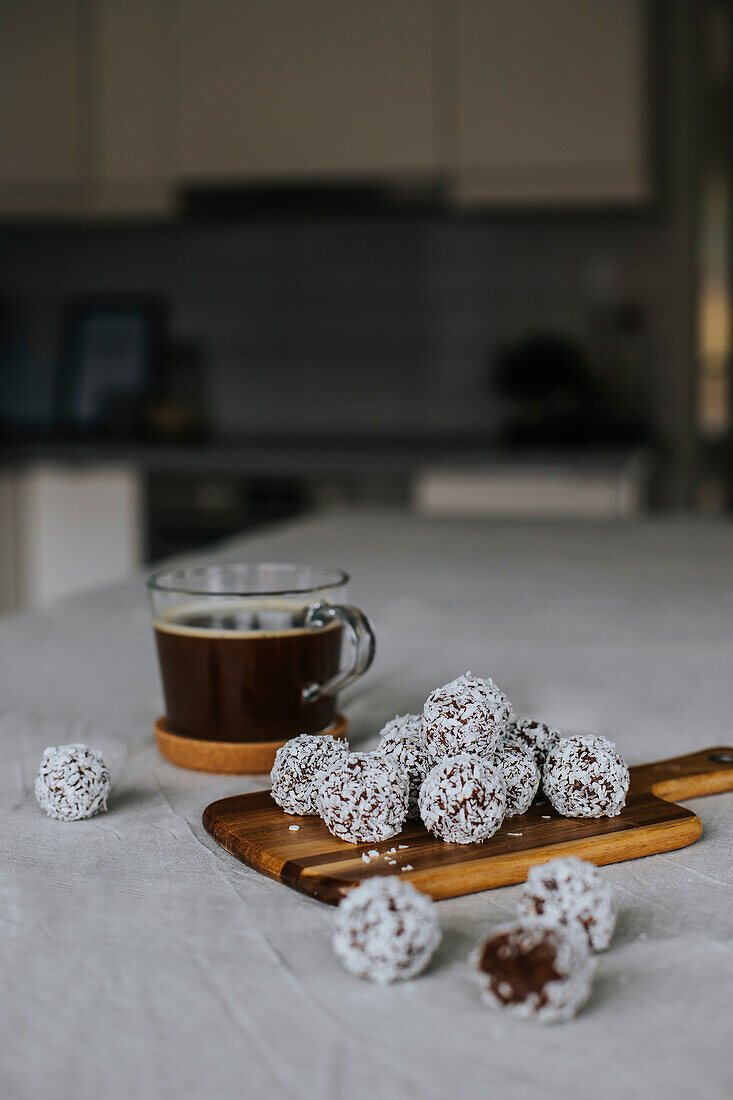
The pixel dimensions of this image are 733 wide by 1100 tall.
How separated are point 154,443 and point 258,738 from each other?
117 inches

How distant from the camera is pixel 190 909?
458 millimetres

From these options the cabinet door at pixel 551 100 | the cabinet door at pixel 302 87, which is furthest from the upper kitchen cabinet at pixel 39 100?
the cabinet door at pixel 551 100

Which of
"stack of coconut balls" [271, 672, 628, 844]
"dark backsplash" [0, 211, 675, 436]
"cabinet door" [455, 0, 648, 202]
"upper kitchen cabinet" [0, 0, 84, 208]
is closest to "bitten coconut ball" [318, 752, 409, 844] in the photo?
"stack of coconut balls" [271, 672, 628, 844]

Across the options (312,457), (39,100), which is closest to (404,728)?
(312,457)

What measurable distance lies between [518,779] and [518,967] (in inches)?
6.1

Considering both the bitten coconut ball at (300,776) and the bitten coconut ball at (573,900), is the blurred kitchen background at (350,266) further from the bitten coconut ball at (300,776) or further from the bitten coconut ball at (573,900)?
the bitten coconut ball at (573,900)

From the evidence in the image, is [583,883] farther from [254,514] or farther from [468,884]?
[254,514]

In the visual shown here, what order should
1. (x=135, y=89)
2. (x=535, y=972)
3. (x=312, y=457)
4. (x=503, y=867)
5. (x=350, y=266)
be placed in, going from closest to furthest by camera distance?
(x=535, y=972), (x=503, y=867), (x=312, y=457), (x=135, y=89), (x=350, y=266)

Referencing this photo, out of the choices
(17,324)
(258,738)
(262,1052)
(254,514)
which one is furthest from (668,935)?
(17,324)

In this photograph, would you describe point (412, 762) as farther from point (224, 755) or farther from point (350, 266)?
point (350, 266)

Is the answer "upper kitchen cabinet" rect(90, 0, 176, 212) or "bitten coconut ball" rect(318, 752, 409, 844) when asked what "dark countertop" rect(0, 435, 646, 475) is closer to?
"upper kitchen cabinet" rect(90, 0, 176, 212)

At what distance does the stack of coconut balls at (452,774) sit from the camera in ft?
1.61

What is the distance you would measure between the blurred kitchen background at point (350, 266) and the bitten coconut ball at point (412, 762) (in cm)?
235

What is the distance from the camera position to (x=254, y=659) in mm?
651
